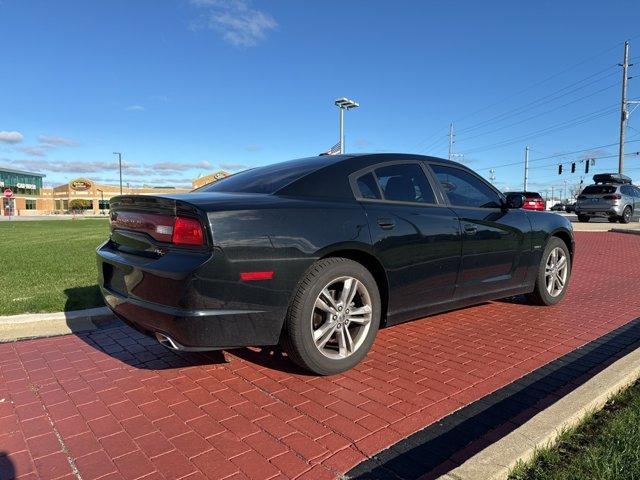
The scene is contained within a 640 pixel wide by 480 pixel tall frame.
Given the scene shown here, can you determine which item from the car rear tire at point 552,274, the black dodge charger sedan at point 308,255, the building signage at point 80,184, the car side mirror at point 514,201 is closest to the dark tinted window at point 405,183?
the black dodge charger sedan at point 308,255

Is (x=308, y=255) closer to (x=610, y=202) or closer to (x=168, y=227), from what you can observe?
(x=168, y=227)

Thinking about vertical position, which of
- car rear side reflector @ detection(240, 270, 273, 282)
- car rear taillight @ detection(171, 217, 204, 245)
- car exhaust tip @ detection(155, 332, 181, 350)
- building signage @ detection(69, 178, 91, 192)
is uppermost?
building signage @ detection(69, 178, 91, 192)

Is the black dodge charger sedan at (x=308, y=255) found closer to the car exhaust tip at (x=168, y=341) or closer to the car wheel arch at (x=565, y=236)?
the car exhaust tip at (x=168, y=341)

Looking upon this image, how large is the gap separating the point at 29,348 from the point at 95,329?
0.62m

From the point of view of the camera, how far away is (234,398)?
3000 millimetres

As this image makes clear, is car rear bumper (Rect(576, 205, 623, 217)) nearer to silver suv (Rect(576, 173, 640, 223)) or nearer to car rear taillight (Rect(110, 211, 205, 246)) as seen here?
silver suv (Rect(576, 173, 640, 223))

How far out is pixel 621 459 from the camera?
220cm

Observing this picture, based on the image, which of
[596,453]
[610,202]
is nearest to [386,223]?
[596,453]

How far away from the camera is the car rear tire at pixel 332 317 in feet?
9.98

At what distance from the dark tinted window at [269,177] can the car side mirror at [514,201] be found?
2.03 meters

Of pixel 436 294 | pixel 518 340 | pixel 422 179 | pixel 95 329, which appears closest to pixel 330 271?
pixel 436 294

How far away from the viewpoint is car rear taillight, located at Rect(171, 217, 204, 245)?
278 cm

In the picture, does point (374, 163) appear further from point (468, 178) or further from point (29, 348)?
point (29, 348)

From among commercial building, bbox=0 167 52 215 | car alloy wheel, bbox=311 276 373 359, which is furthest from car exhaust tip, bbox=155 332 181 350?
commercial building, bbox=0 167 52 215
